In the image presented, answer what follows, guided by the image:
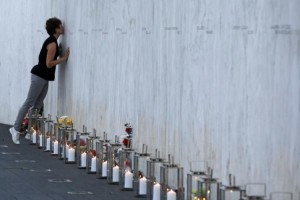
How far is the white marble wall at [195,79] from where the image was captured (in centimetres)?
1035

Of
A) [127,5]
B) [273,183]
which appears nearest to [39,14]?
[127,5]

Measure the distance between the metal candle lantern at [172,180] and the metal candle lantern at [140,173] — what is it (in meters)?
0.52

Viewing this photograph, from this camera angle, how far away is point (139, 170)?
13766 mm

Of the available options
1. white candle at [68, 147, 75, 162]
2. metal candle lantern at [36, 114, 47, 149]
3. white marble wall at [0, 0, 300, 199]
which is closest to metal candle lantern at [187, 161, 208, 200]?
white marble wall at [0, 0, 300, 199]

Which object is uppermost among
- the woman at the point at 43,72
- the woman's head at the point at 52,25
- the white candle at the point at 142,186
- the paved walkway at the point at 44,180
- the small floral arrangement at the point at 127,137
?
the woman's head at the point at 52,25

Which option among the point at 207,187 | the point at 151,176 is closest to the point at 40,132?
the point at 151,176

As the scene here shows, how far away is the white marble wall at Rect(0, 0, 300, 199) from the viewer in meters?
10.4

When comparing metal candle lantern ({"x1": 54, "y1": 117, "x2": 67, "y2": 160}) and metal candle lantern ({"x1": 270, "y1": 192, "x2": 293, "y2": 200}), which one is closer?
metal candle lantern ({"x1": 270, "y1": 192, "x2": 293, "y2": 200})

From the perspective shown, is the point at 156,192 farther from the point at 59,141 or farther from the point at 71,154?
the point at 59,141

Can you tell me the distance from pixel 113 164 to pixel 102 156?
838 mm

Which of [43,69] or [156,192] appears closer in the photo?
[156,192]

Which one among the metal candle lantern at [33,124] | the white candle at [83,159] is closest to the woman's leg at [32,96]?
the metal candle lantern at [33,124]

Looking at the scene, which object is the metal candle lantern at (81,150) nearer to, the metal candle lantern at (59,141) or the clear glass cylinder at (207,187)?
the metal candle lantern at (59,141)

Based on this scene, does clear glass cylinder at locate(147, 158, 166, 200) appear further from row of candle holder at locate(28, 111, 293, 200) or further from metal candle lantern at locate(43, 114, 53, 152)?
metal candle lantern at locate(43, 114, 53, 152)
